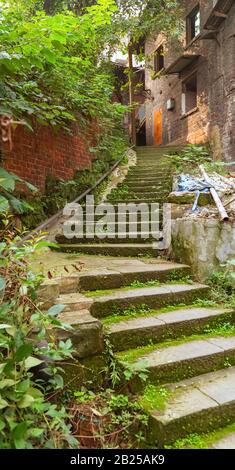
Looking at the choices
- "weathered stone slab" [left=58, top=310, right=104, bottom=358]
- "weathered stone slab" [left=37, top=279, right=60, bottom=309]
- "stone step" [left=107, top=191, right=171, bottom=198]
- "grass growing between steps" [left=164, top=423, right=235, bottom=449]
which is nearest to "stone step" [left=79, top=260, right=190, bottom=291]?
A: "weathered stone slab" [left=37, top=279, right=60, bottom=309]

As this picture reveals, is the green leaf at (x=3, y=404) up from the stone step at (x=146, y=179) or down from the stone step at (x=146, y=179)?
down

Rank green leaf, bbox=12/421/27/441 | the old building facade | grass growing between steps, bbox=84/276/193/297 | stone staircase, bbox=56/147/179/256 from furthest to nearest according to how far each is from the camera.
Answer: the old building facade, stone staircase, bbox=56/147/179/256, grass growing between steps, bbox=84/276/193/297, green leaf, bbox=12/421/27/441

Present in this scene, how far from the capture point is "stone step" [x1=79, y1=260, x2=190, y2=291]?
301 centimetres

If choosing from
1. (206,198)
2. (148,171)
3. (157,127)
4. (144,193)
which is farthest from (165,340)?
(157,127)

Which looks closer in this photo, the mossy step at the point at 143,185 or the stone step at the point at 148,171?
the mossy step at the point at 143,185

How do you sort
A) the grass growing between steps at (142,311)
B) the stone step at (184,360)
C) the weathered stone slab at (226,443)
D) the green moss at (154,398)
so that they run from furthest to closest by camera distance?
the grass growing between steps at (142,311) < the stone step at (184,360) < the green moss at (154,398) < the weathered stone slab at (226,443)

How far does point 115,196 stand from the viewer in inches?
240

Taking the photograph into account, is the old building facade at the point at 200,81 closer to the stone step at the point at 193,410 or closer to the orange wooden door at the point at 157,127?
the orange wooden door at the point at 157,127

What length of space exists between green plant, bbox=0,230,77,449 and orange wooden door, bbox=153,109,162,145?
485 inches

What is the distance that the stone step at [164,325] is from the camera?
2465 millimetres

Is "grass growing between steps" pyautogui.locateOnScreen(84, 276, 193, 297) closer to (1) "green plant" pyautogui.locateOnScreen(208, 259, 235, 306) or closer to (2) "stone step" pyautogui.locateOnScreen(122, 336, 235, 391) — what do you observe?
(1) "green plant" pyautogui.locateOnScreen(208, 259, 235, 306)

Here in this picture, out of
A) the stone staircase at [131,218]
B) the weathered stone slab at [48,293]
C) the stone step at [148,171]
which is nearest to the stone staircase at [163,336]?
the weathered stone slab at [48,293]

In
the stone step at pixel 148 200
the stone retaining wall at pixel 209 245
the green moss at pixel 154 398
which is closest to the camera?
the green moss at pixel 154 398
